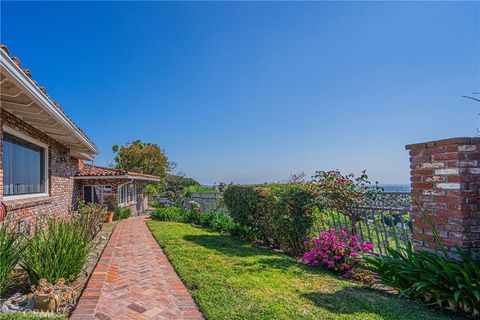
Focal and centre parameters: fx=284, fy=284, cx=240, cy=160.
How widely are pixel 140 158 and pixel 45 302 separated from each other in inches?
971

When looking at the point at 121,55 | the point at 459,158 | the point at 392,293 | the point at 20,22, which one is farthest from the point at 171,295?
the point at 121,55

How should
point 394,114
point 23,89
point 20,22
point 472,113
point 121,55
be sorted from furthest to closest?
point 121,55 < point 394,114 < point 20,22 < point 23,89 < point 472,113

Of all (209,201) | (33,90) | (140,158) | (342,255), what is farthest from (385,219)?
(140,158)

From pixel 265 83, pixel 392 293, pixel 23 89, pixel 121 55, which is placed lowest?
pixel 392 293

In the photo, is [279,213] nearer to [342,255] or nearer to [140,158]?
[342,255]

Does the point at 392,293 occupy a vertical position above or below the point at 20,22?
below

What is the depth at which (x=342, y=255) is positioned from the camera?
200 inches

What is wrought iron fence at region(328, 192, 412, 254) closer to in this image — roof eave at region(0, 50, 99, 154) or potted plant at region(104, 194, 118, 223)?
roof eave at region(0, 50, 99, 154)

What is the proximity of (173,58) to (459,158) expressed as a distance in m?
10.6

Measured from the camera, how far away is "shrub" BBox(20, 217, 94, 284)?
12.2 feet

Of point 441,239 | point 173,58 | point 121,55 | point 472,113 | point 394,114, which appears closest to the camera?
point 441,239

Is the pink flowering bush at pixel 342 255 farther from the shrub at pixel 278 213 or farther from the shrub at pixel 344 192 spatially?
the shrub at pixel 278 213

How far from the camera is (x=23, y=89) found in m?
4.16

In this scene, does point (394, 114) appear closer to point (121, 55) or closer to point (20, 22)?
point (121, 55)
